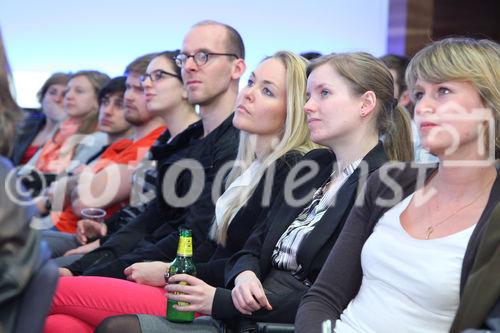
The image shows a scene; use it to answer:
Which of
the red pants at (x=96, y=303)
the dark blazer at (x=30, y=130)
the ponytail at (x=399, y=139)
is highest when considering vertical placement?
the ponytail at (x=399, y=139)

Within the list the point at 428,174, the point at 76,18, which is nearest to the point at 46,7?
the point at 76,18

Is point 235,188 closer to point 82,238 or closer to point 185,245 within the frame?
point 185,245

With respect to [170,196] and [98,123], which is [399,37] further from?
[170,196]

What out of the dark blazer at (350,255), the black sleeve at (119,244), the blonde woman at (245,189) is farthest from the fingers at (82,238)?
the dark blazer at (350,255)

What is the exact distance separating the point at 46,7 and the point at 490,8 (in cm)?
268

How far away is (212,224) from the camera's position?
2840mm

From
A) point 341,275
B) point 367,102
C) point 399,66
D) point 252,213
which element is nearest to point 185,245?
point 252,213

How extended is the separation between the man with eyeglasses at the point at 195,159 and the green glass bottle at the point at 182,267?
0.38 meters

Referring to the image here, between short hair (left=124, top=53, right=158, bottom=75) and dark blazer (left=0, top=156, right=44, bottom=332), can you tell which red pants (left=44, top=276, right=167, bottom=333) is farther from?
short hair (left=124, top=53, right=158, bottom=75)

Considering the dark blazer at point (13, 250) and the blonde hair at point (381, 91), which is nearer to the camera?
the dark blazer at point (13, 250)

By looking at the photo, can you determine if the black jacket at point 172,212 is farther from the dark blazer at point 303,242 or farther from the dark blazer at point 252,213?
the dark blazer at point 303,242

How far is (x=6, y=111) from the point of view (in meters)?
1.50

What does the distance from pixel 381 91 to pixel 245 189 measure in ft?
1.68

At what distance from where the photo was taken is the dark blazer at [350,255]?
200 cm
